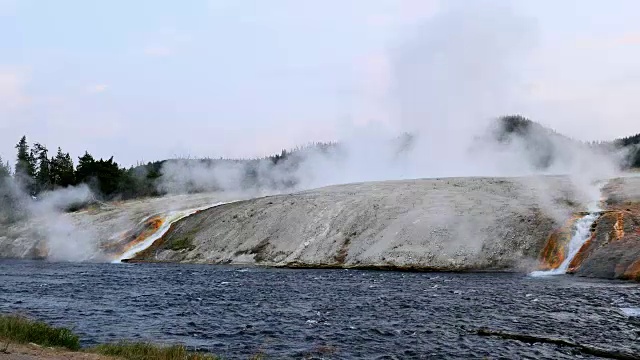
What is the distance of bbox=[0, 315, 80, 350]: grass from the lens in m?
17.0

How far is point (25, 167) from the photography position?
10606 centimetres

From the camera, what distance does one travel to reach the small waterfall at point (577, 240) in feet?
124

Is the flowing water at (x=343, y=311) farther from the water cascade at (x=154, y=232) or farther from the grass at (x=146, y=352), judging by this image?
the water cascade at (x=154, y=232)

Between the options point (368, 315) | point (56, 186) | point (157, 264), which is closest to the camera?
point (368, 315)

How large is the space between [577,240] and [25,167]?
96530 millimetres

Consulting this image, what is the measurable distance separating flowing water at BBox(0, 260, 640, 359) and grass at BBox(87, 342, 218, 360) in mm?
1761

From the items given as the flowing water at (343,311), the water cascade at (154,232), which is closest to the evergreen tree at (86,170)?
the water cascade at (154,232)

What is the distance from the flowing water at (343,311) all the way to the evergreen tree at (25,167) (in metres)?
73.3

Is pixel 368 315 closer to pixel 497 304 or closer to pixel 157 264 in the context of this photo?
pixel 497 304

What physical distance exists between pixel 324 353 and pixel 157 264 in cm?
3538

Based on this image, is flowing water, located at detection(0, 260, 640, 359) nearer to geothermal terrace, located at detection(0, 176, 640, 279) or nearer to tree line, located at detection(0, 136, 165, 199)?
geothermal terrace, located at detection(0, 176, 640, 279)

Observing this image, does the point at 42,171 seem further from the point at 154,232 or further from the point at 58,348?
the point at 58,348

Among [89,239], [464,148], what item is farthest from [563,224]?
[89,239]

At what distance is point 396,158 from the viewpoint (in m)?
82.4
